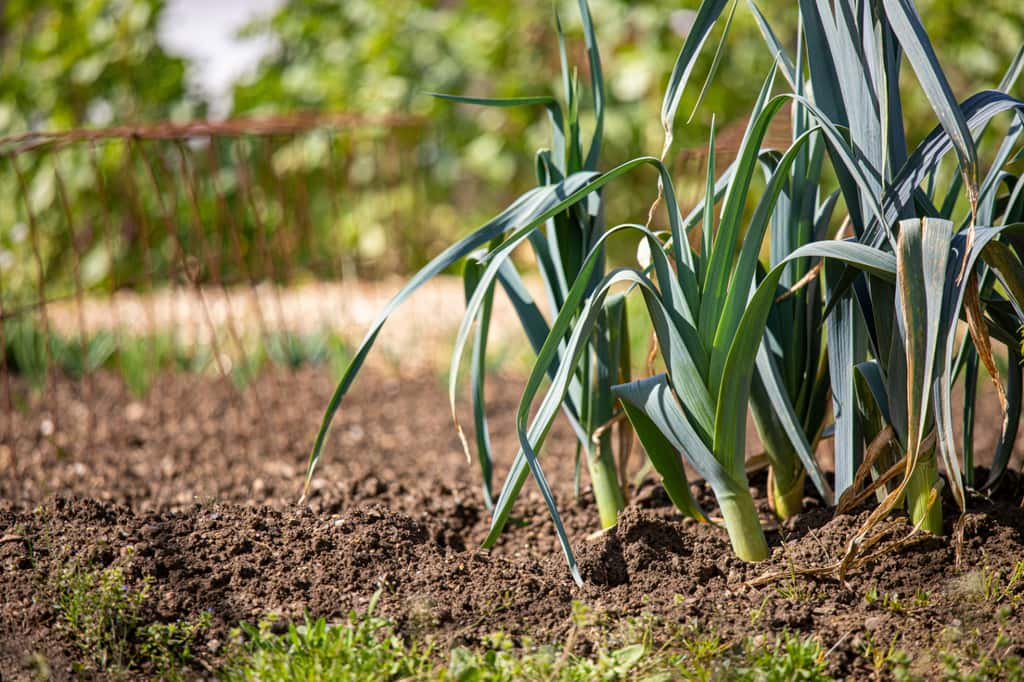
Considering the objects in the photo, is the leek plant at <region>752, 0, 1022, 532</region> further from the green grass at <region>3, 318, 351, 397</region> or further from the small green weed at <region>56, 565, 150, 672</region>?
the green grass at <region>3, 318, 351, 397</region>

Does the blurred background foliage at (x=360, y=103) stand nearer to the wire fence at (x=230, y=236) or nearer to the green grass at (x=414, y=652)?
the wire fence at (x=230, y=236)

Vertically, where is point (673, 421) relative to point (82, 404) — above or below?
above

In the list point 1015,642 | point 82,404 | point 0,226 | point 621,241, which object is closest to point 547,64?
point 621,241

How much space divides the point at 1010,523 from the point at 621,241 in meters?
3.80

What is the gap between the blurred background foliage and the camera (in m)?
4.86

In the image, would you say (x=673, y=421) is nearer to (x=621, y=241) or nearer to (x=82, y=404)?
(x=82, y=404)

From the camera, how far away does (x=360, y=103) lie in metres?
5.55

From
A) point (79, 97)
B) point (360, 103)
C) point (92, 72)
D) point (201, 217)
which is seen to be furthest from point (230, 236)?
point (79, 97)

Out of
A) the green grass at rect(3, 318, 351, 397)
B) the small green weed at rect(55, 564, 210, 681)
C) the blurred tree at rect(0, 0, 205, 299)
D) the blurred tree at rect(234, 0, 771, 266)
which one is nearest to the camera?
the small green weed at rect(55, 564, 210, 681)

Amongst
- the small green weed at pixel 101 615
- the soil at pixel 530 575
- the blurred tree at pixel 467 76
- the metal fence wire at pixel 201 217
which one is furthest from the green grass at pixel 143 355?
the small green weed at pixel 101 615

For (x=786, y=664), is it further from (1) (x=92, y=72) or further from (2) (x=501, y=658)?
(1) (x=92, y=72)

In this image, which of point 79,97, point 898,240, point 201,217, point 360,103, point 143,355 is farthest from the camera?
point 79,97

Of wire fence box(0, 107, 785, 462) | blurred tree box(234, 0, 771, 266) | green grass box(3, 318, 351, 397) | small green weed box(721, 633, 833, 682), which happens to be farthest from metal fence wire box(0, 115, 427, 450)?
small green weed box(721, 633, 833, 682)

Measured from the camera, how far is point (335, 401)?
1.52 meters
